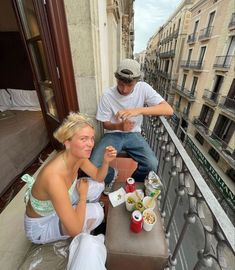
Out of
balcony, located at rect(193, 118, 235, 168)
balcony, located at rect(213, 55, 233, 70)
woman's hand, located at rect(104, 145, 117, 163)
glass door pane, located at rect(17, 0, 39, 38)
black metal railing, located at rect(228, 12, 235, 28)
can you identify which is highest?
black metal railing, located at rect(228, 12, 235, 28)

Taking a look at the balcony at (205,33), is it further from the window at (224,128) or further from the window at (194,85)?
the window at (224,128)

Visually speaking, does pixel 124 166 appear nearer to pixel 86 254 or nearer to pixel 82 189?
pixel 82 189

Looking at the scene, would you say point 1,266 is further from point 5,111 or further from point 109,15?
point 109,15

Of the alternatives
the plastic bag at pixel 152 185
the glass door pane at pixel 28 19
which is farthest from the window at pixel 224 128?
the glass door pane at pixel 28 19

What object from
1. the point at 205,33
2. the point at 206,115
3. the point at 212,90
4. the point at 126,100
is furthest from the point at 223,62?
the point at 126,100

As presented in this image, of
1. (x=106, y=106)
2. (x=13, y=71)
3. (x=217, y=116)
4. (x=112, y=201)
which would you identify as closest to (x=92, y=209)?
(x=112, y=201)

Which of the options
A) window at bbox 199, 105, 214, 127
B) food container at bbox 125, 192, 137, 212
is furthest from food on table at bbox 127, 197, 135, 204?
window at bbox 199, 105, 214, 127

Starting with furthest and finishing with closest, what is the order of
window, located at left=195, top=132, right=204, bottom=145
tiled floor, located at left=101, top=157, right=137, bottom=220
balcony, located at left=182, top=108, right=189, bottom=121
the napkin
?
balcony, located at left=182, top=108, right=189, bottom=121, window, located at left=195, top=132, right=204, bottom=145, tiled floor, located at left=101, top=157, right=137, bottom=220, the napkin

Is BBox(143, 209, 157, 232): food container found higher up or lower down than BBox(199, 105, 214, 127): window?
higher up

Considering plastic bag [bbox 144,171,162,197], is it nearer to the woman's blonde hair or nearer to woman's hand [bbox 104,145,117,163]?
woman's hand [bbox 104,145,117,163]

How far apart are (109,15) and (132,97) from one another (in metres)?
2.00

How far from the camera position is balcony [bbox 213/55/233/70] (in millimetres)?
6281

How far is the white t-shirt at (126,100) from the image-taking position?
1.49 meters

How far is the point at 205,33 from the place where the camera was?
25.3 feet
